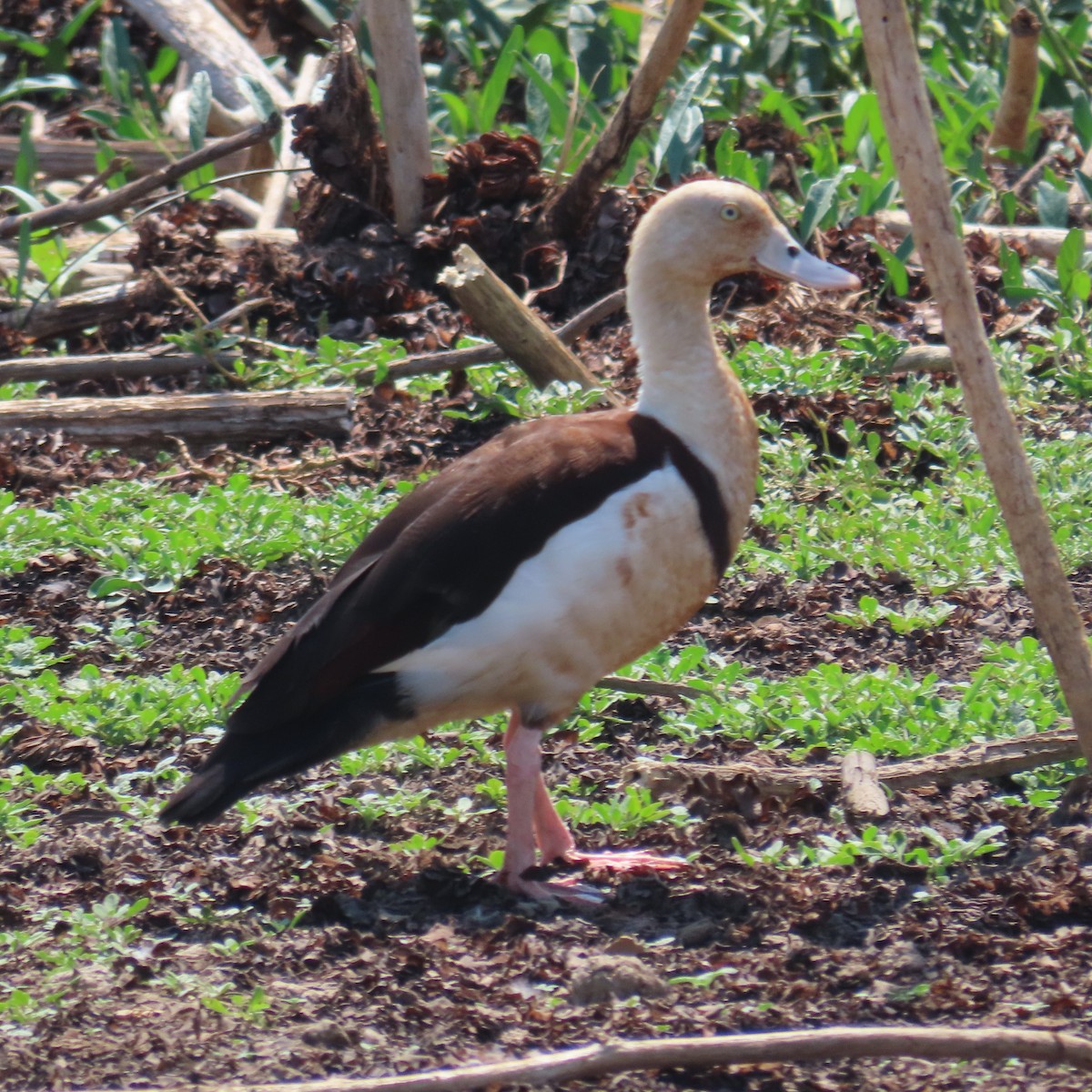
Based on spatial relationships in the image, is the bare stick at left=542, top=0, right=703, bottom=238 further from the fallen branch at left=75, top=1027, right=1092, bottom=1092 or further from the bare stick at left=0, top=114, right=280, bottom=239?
the fallen branch at left=75, top=1027, right=1092, bottom=1092

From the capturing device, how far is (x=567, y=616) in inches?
148

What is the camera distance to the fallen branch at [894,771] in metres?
3.84

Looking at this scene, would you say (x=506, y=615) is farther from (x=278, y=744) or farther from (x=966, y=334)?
(x=966, y=334)

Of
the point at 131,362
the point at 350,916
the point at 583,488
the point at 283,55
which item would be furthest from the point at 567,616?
the point at 283,55

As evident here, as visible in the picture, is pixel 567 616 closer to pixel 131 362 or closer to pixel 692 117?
pixel 131 362

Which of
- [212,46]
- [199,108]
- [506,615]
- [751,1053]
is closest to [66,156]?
[212,46]

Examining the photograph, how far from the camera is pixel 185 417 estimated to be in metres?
6.14

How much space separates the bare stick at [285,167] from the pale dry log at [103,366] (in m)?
1.52

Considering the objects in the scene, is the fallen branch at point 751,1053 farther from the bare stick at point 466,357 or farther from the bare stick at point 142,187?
the bare stick at point 142,187

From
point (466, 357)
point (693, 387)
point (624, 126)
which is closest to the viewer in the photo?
point (693, 387)

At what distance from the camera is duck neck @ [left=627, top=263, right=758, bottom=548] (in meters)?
4.06

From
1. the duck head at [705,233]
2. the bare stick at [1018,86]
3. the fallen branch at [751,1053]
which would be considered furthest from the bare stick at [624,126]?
the fallen branch at [751,1053]

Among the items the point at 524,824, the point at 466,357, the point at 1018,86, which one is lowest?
the point at 524,824

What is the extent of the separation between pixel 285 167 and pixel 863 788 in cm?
572
